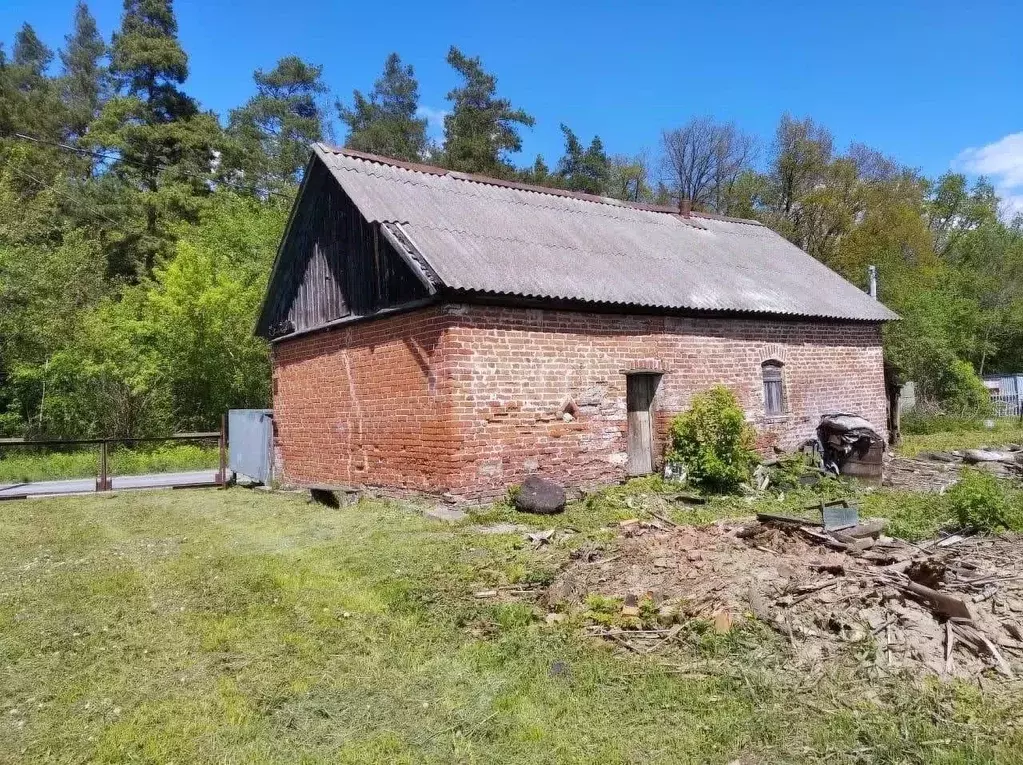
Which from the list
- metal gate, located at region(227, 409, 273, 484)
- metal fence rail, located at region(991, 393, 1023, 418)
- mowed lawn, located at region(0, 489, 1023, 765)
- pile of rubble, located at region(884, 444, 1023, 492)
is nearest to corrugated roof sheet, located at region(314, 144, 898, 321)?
pile of rubble, located at region(884, 444, 1023, 492)

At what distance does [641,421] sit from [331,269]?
6.23m

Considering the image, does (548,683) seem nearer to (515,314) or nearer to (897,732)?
(897,732)

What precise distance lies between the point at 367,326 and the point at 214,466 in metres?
11.6

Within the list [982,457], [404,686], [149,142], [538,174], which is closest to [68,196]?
[149,142]

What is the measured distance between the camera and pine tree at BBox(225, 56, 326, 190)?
34.5 meters

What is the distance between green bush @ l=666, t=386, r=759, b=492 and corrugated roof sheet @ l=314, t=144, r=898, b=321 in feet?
6.13

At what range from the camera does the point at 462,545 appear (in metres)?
7.92

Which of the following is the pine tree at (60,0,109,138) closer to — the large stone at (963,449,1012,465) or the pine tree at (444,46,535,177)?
the pine tree at (444,46,535,177)

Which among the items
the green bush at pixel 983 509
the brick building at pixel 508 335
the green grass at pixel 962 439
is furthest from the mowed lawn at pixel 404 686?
the green grass at pixel 962 439

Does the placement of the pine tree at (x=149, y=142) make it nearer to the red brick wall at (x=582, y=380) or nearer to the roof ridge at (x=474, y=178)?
the roof ridge at (x=474, y=178)

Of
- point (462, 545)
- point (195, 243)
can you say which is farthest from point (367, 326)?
point (195, 243)

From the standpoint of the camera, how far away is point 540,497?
9867 mm

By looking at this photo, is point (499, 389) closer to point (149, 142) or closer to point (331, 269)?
point (331, 269)

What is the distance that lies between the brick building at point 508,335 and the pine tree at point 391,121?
23.6 meters
